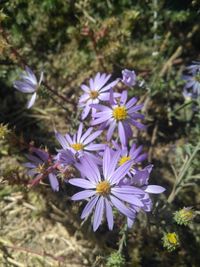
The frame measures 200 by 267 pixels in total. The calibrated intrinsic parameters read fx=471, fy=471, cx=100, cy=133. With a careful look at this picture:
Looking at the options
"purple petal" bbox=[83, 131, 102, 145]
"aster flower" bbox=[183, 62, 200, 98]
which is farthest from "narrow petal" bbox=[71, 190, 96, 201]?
"aster flower" bbox=[183, 62, 200, 98]

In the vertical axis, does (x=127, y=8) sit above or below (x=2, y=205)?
above

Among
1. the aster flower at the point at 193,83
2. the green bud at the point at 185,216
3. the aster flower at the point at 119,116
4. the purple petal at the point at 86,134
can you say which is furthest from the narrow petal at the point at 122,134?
the aster flower at the point at 193,83

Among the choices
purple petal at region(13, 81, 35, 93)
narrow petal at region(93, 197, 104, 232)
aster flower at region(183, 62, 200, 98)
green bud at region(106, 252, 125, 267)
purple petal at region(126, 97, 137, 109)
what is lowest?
green bud at region(106, 252, 125, 267)

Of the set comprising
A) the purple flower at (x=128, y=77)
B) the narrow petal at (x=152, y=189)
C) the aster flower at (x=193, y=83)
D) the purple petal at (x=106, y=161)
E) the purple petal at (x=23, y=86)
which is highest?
the aster flower at (x=193, y=83)

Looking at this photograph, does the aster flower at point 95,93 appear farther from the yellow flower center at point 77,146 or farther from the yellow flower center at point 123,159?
the yellow flower center at point 123,159

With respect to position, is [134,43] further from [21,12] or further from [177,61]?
[21,12]

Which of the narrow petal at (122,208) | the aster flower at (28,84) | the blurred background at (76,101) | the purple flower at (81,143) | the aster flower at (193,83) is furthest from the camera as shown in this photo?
the aster flower at (193,83)

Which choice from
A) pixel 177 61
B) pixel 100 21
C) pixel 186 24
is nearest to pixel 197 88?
pixel 177 61

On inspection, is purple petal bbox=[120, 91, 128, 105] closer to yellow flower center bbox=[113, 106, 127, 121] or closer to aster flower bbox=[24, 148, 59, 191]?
yellow flower center bbox=[113, 106, 127, 121]
